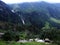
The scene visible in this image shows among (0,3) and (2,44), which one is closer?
(2,44)

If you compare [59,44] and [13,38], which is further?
[13,38]

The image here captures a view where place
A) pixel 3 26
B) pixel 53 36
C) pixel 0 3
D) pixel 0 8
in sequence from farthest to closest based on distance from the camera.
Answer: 1. pixel 0 3
2. pixel 0 8
3. pixel 3 26
4. pixel 53 36

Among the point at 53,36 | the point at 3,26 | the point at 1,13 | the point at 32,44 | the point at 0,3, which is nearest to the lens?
the point at 32,44

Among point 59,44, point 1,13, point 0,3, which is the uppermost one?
point 0,3

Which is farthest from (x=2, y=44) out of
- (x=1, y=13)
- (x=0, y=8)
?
(x=0, y=8)

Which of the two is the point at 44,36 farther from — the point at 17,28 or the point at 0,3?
the point at 0,3

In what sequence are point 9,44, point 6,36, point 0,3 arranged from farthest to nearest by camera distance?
1. point 0,3
2. point 6,36
3. point 9,44

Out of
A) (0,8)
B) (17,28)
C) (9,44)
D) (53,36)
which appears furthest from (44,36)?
(0,8)

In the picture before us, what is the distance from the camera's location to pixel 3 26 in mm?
112500

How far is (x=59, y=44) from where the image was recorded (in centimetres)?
5588

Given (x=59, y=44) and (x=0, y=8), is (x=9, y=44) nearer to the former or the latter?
(x=59, y=44)

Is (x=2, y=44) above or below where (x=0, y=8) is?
below

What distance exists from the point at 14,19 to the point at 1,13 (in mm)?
12465

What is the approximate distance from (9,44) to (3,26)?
64.5 metres
